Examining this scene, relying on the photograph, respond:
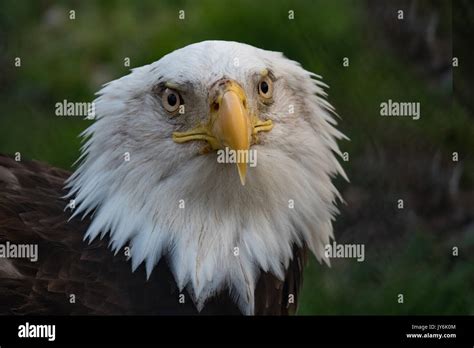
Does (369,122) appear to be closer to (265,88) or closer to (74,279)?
(265,88)

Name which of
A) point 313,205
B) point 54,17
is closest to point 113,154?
point 313,205

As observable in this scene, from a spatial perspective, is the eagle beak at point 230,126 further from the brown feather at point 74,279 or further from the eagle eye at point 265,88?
the brown feather at point 74,279

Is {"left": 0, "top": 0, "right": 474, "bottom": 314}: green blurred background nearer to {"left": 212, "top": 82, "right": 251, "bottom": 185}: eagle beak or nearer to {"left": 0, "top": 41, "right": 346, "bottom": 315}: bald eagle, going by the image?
{"left": 0, "top": 41, "right": 346, "bottom": 315}: bald eagle

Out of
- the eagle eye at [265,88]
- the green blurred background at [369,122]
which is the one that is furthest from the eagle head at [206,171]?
the green blurred background at [369,122]

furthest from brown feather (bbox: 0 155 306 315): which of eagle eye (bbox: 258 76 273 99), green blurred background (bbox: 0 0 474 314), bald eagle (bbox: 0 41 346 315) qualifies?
green blurred background (bbox: 0 0 474 314)

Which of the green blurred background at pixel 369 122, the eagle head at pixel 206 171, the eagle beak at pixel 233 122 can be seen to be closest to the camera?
the eagle beak at pixel 233 122

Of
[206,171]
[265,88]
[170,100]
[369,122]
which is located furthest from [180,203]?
[369,122]

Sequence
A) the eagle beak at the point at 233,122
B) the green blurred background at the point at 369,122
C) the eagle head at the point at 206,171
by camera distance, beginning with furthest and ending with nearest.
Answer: the green blurred background at the point at 369,122, the eagle head at the point at 206,171, the eagle beak at the point at 233,122

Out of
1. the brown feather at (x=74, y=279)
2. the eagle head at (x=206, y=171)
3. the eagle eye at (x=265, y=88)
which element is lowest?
the brown feather at (x=74, y=279)
